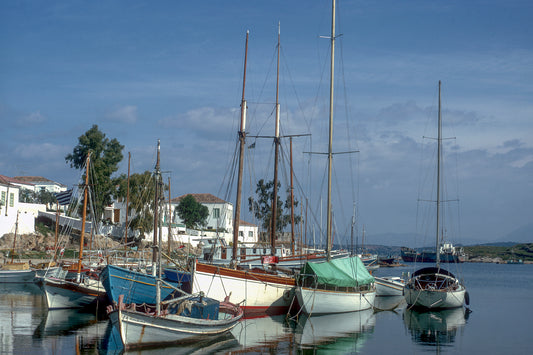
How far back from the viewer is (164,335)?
24953 mm

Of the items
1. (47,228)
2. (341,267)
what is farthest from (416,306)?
(47,228)

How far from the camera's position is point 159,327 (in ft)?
81.1

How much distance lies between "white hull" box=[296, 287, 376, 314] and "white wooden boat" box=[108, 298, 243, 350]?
28.3 feet

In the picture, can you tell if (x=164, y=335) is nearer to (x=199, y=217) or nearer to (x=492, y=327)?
(x=492, y=327)

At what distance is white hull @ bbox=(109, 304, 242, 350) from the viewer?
78.9 ft

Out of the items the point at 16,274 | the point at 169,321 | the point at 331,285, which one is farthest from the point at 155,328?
the point at 16,274

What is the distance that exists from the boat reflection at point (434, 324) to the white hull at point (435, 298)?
60 centimetres

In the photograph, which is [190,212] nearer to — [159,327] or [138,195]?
[138,195]

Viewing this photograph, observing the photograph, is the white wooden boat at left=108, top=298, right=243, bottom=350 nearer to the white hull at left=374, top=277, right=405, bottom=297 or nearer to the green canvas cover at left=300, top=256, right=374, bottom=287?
the green canvas cover at left=300, top=256, right=374, bottom=287

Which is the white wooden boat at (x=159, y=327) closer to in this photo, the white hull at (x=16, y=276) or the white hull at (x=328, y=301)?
the white hull at (x=328, y=301)

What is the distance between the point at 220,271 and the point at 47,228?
49724mm

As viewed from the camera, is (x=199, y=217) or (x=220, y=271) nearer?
(x=220, y=271)

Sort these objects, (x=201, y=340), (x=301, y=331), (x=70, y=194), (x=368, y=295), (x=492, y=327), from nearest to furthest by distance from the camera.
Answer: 1. (x=201, y=340)
2. (x=301, y=331)
3. (x=492, y=327)
4. (x=368, y=295)
5. (x=70, y=194)

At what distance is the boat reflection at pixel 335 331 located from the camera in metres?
27.9
